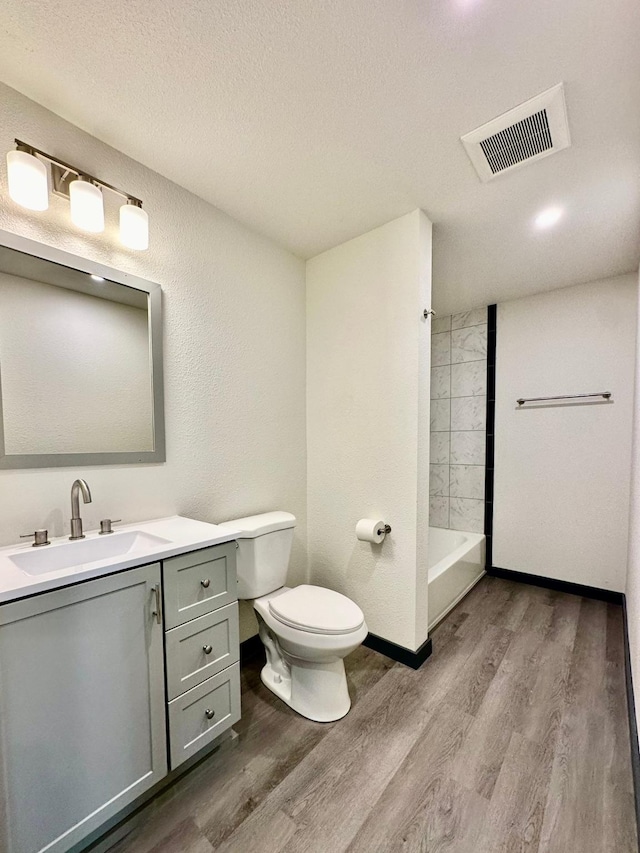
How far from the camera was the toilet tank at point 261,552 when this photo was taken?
1.66m

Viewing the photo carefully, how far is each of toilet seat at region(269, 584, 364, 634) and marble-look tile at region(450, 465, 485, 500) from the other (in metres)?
1.88

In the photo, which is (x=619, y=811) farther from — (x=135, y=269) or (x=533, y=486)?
(x=135, y=269)

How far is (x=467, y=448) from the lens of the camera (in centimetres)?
310

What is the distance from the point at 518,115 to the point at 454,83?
0.27 m

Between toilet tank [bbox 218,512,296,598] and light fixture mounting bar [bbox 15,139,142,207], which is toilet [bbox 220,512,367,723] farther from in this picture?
light fixture mounting bar [bbox 15,139,142,207]

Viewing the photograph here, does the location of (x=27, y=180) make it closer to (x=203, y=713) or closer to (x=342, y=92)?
(x=342, y=92)

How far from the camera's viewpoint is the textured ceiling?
0.95 m

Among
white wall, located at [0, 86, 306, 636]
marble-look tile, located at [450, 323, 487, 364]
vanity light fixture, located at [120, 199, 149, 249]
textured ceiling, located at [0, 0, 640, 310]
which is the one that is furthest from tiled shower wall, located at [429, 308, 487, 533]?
vanity light fixture, located at [120, 199, 149, 249]

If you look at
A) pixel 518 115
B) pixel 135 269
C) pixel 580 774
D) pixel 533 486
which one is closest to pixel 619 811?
pixel 580 774

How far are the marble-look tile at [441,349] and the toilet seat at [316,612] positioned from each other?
2364mm

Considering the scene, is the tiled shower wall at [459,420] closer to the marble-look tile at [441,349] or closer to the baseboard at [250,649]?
the marble-look tile at [441,349]

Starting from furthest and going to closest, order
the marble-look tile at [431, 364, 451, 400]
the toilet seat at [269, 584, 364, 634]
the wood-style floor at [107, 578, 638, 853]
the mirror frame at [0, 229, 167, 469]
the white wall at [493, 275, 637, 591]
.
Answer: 1. the marble-look tile at [431, 364, 451, 400]
2. the white wall at [493, 275, 637, 591]
3. the toilet seat at [269, 584, 364, 634]
4. the mirror frame at [0, 229, 167, 469]
5. the wood-style floor at [107, 578, 638, 853]

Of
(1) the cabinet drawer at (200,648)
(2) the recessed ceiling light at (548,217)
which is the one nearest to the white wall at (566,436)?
(2) the recessed ceiling light at (548,217)

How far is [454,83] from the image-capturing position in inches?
44.3
